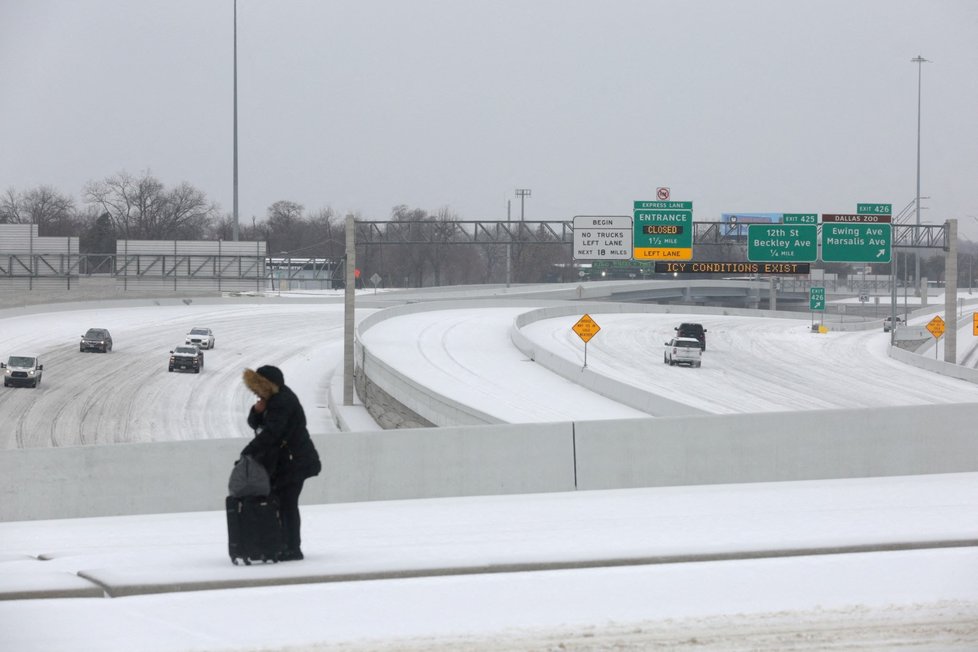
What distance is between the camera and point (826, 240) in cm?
4359

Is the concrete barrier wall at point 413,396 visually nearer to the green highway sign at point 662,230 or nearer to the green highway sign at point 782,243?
the green highway sign at point 662,230

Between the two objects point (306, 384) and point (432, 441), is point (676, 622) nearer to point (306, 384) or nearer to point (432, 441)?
point (432, 441)

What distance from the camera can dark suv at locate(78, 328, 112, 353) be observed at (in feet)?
202

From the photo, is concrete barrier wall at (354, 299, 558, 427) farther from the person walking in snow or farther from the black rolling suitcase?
the person walking in snow

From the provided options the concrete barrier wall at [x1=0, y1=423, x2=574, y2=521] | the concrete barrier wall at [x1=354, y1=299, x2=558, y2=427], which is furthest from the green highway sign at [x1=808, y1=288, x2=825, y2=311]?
the concrete barrier wall at [x1=0, y1=423, x2=574, y2=521]

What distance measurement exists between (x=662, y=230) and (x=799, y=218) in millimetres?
5532

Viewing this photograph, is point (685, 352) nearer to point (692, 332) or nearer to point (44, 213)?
point (692, 332)

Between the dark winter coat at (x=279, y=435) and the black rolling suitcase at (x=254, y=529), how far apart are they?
25 centimetres

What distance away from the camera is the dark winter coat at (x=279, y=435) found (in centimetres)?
873

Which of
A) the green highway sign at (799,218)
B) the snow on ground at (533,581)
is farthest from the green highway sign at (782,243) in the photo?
the snow on ground at (533,581)

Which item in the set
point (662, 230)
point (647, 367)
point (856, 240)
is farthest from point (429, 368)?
point (856, 240)

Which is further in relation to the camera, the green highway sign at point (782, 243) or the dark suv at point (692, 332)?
the dark suv at point (692, 332)

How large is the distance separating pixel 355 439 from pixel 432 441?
3.43 feet

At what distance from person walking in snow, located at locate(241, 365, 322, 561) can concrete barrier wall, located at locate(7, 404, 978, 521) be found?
18.6 ft
